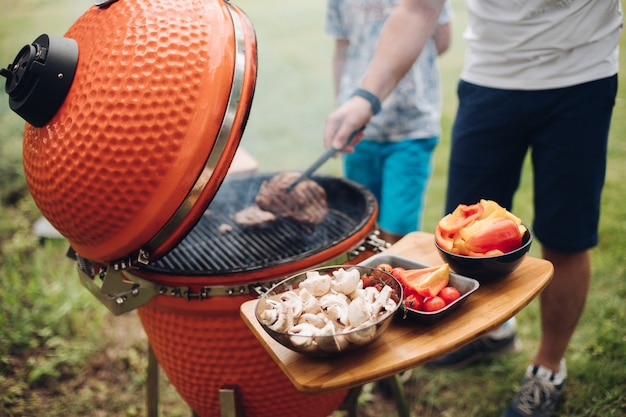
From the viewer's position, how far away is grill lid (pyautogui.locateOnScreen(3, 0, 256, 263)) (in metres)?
1.51

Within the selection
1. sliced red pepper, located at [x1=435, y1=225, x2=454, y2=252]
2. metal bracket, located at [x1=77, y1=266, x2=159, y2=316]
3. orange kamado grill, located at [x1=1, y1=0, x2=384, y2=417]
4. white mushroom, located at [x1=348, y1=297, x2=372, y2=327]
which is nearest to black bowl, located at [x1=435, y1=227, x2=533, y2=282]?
sliced red pepper, located at [x1=435, y1=225, x2=454, y2=252]

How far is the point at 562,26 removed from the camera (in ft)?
6.89

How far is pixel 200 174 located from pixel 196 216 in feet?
0.50

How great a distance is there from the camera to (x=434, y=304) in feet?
4.64

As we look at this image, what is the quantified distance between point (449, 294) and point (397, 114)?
1961 millimetres

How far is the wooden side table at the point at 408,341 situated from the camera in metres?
1.29

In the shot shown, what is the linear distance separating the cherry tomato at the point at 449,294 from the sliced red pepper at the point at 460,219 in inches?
9.4

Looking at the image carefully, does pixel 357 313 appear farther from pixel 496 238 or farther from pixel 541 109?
pixel 541 109

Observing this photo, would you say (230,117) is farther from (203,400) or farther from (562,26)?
(562,26)

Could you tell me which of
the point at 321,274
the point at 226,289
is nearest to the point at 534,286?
the point at 321,274

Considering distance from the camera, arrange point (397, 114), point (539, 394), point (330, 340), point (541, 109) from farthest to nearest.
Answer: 1. point (397, 114)
2. point (539, 394)
3. point (541, 109)
4. point (330, 340)

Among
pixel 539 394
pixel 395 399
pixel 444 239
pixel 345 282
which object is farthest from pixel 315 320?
pixel 539 394

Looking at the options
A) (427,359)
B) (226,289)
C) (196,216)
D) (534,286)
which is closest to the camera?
(427,359)

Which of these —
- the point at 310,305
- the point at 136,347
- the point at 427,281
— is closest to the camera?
the point at 310,305
